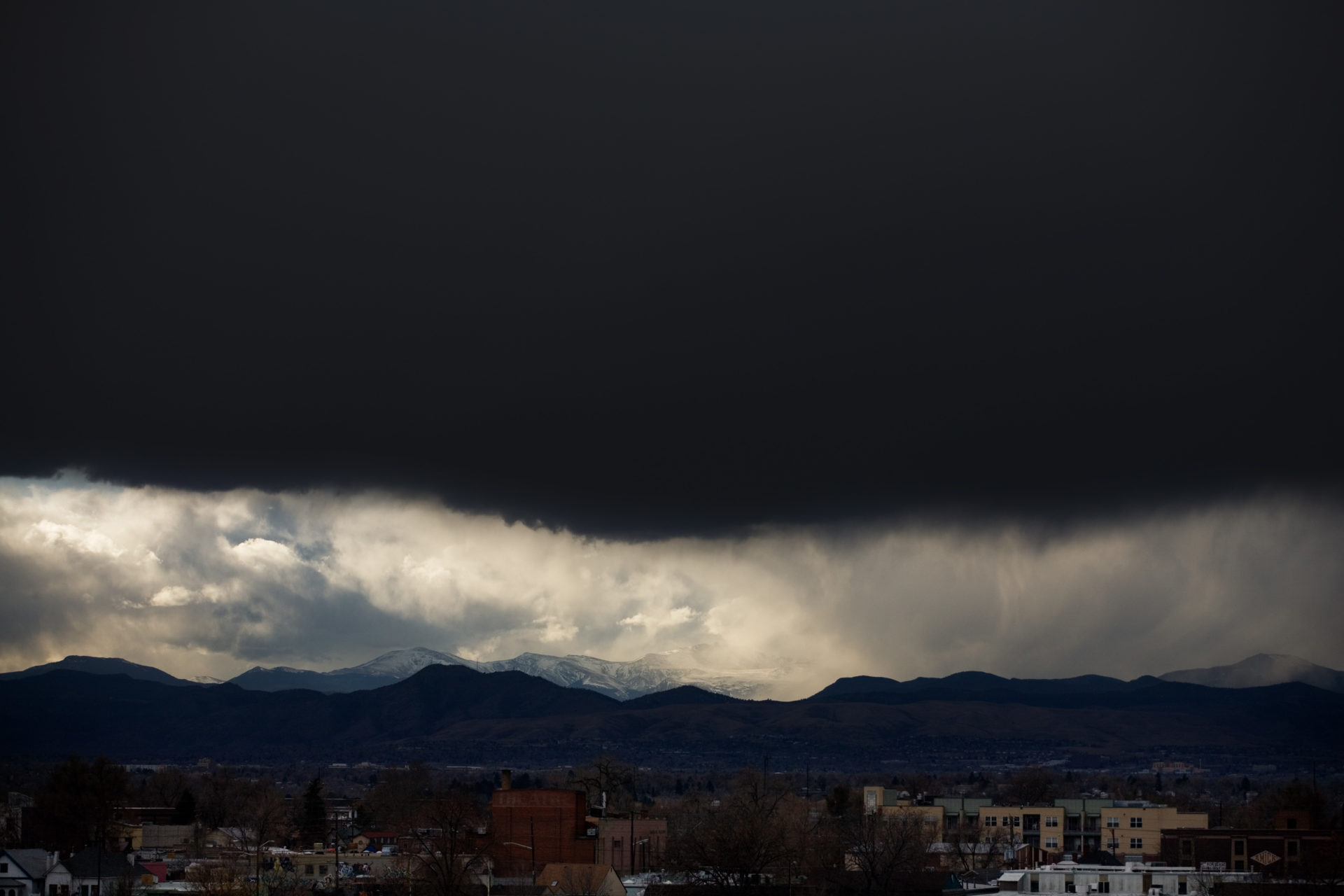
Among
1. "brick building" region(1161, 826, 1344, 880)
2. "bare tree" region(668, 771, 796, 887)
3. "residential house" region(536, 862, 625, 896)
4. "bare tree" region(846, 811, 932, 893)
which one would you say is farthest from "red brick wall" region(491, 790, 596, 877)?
"brick building" region(1161, 826, 1344, 880)

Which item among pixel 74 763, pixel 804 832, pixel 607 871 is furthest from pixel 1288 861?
pixel 74 763

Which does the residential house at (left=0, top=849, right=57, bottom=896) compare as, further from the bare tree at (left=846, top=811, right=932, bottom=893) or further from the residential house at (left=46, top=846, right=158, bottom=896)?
the bare tree at (left=846, top=811, right=932, bottom=893)

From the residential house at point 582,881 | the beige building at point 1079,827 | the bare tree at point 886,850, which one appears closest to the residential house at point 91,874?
the residential house at point 582,881

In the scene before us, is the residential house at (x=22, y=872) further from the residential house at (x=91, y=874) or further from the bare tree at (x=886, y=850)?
the bare tree at (x=886, y=850)

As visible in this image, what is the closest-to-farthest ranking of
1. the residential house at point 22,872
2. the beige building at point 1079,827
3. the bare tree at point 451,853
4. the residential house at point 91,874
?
the bare tree at point 451,853, the residential house at point 91,874, the residential house at point 22,872, the beige building at point 1079,827

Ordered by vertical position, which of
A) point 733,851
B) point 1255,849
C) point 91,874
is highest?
point 733,851

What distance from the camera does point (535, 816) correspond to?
153125 mm

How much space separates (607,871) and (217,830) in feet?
257

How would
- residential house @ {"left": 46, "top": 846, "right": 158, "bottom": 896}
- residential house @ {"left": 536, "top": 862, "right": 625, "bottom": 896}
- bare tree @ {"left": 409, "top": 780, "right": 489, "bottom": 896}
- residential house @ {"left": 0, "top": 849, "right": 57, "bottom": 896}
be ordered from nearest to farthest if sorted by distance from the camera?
bare tree @ {"left": 409, "top": 780, "right": 489, "bottom": 896}, residential house @ {"left": 536, "top": 862, "right": 625, "bottom": 896}, residential house @ {"left": 46, "top": 846, "right": 158, "bottom": 896}, residential house @ {"left": 0, "top": 849, "right": 57, "bottom": 896}

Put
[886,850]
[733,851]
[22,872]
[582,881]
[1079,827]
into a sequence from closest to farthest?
[582,881] < [733,851] < [886,850] < [22,872] < [1079,827]

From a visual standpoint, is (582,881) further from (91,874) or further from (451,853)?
(91,874)

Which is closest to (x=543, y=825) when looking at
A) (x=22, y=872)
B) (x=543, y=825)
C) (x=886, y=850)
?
(x=543, y=825)

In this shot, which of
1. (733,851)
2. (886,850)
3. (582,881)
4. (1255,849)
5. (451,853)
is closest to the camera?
(451,853)

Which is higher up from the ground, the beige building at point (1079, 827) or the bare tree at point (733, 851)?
the bare tree at point (733, 851)
